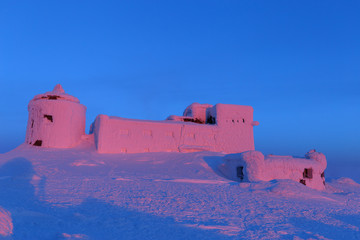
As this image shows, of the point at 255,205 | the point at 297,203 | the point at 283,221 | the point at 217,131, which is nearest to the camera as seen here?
the point at 283,221

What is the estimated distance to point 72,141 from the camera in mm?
23578

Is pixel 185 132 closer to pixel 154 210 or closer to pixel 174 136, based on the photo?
pixel 174 136

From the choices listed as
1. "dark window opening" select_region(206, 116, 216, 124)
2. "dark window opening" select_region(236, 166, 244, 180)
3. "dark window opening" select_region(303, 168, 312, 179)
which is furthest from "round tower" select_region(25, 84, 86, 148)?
"dark window opening" select_region(303, 168, 312, 179)

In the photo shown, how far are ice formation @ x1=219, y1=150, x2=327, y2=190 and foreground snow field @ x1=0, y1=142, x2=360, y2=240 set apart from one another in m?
4.92

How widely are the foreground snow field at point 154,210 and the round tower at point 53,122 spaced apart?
799 centimetres

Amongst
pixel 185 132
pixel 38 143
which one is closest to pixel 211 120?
pixel 185 132

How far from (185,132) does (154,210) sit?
18234 millimetres

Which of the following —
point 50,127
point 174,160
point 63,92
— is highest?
point 63,92

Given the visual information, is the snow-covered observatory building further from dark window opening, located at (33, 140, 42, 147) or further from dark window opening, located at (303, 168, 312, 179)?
dark window opening, located at (303, 168, 312, 179)

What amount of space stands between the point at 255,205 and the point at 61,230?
619 centimetres

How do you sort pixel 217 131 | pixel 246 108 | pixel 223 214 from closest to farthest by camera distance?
1. pixel 223 214
2. pixel 217 131
3. pixel 246 108

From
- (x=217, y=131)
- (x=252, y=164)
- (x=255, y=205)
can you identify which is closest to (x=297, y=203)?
(x=255, y=205)

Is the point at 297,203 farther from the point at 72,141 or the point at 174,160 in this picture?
the point at 72,141

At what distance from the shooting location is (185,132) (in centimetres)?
2583
